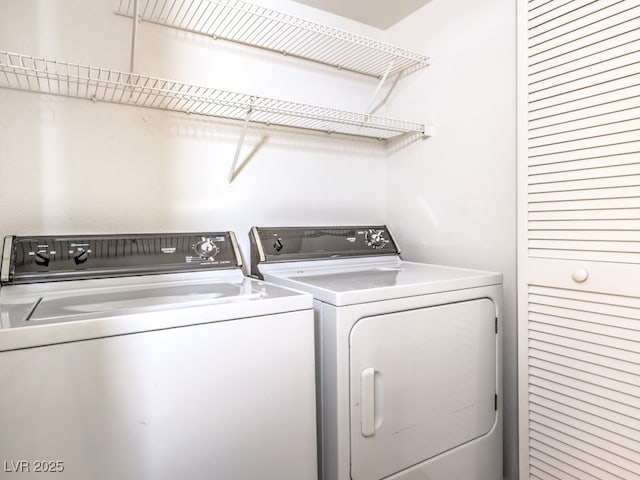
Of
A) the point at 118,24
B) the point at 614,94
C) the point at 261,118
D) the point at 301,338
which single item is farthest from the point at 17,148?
the point at 614,94

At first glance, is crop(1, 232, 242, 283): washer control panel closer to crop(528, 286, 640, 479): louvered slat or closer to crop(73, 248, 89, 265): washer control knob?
crop(73, 248, 89, 265): washer control knob

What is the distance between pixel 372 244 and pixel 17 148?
1612mm

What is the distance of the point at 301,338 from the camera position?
1150 millimetres

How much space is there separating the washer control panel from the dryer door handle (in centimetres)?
73

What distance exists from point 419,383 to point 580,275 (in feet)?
2.10

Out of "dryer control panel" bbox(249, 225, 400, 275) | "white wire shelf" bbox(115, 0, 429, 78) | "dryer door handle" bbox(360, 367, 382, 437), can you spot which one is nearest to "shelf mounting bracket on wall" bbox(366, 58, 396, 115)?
"white wire shelf" bbox(115, 0, 429, 78)

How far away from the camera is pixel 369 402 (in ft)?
4.04

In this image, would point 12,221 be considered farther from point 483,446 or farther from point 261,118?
point 483,446

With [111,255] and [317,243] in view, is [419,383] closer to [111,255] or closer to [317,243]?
[317,243]

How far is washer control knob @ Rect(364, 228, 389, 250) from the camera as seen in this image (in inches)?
81.7

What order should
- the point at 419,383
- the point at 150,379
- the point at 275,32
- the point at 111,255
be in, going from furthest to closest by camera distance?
the point at 275,32 → the point at 111,255 → the point at 419,383 → the point at 150,379

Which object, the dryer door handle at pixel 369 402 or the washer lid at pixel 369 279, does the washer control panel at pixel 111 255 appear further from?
the dryer door handle at pixel 369 402

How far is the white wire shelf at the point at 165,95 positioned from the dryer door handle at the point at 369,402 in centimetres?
118

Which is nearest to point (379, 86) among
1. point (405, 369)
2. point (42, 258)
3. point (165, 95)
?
point (165, 95)
